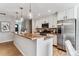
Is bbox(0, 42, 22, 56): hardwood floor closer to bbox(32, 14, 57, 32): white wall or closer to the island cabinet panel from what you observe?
the island cabinet panel

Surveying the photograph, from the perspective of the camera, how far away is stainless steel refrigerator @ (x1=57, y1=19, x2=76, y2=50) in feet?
14.7

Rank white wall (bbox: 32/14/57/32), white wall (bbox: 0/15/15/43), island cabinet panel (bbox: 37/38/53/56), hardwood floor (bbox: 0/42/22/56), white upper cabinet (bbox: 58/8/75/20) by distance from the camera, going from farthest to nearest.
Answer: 1. white wall (bbox: 0/15/15/43)
2. white upper cabinet (bbox: 58/8/75/20)
3. white wall (bbox: 32/14/57/32)
4. hardwood floor (bbox: 0/42/22/56)
5. island cabinet panel (bbox: 37/38/53/56)

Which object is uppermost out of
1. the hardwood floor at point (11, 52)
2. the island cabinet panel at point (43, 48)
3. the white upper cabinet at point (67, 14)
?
the white upper cabinet at point (67, 14)

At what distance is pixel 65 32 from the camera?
488 cm

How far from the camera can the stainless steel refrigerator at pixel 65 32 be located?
176 inches

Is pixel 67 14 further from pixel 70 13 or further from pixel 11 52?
pixel 11 52

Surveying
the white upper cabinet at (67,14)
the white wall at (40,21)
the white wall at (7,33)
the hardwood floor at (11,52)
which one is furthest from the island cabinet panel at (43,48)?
the white wall at (7,33)

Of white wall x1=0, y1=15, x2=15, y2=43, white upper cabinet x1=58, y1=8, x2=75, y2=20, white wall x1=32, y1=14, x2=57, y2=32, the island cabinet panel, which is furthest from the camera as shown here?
white wall x1=0, y1=15, x2=15, y2=43

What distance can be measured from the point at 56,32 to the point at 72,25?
936mm

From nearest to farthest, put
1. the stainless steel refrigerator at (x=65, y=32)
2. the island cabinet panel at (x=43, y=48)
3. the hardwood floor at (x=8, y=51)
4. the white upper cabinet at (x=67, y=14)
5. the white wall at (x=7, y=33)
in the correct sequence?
the island cabinet panel at (x=43, y=48) < the hardwood floor at (x=8, y=51) < the stainless steel refrigerator at (x=65, y=32) < the white upper cabinet at (x=67, y=14) < the white wall at (x=7, y=33)

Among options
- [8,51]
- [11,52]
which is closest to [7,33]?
[8,51]

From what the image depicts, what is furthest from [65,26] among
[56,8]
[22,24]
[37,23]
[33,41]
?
[33,41]

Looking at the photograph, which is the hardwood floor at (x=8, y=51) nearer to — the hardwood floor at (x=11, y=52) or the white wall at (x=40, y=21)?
the hardwood floor at (x=11, y=52)

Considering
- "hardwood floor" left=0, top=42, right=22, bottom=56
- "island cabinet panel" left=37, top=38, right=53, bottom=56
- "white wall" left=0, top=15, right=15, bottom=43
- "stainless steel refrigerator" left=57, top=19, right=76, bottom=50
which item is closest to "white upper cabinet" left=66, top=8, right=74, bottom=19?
"stainless steel refrigerator" left=57, top=19, right=76, bottom=50
